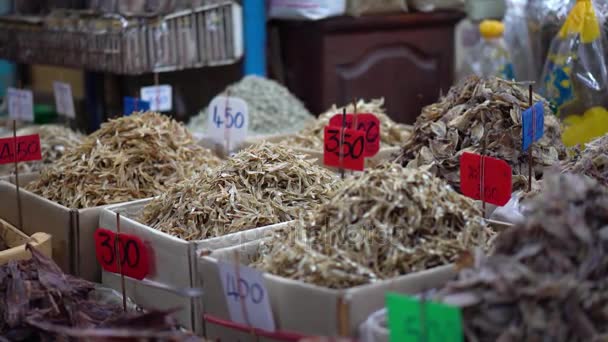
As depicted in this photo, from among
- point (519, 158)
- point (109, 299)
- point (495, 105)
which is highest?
point (495, 105)

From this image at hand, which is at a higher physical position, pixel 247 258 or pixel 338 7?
pixel 338 7

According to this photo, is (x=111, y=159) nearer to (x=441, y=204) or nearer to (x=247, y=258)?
(x=247, y=258)

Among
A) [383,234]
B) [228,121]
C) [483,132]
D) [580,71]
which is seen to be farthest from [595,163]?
[228,121]

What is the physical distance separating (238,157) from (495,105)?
1.90 feet

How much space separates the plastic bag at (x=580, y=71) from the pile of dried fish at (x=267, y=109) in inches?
35.9

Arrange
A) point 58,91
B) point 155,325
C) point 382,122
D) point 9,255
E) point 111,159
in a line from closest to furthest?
point 155,325, point 9,255, point 111,159, point 382,122, point 58,91

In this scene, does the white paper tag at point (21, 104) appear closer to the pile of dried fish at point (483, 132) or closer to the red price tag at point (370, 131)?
the red price tag at point (370, 131)

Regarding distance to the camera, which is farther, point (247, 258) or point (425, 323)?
point (247, 258)

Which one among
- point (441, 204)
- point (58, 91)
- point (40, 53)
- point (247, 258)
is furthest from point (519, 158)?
point (40, 53)

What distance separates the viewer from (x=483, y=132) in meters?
1.80

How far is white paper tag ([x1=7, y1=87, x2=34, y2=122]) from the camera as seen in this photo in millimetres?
2745

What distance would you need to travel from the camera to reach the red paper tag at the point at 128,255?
5.08ft

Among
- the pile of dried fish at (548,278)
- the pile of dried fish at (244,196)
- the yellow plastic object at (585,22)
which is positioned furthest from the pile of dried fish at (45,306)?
the yellow plastic object at (585,22)

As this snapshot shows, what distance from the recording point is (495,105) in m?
1.81
